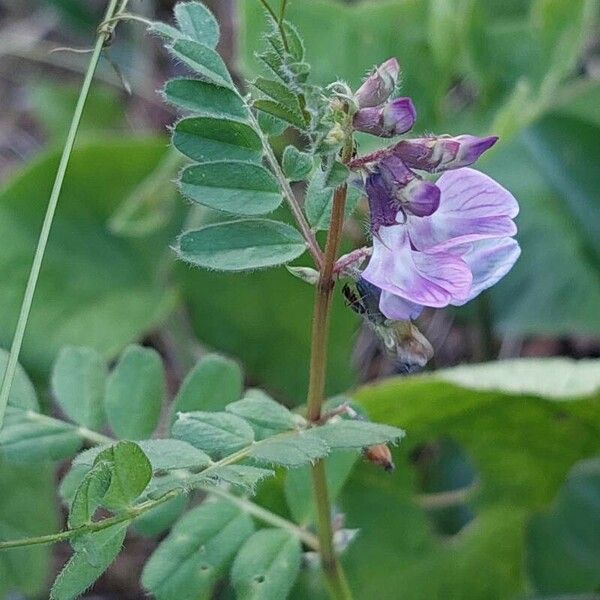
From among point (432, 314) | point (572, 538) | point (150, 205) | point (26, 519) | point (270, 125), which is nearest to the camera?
point (270, 125)

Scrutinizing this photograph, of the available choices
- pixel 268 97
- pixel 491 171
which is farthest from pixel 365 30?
pixel 268 97

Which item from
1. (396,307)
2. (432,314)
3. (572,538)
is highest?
(396,307)

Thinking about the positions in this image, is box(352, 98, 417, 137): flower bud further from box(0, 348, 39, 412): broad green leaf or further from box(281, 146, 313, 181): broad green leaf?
box(0, 348, 39, 412): broad green leaf

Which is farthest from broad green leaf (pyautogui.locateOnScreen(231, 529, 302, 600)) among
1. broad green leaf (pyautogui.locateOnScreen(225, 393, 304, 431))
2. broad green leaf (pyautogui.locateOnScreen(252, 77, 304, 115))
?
broad green leaf (pyautogui.locateOnScreen(252, 77, 304, 115))

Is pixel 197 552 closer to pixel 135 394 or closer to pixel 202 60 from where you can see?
pixel 135 394

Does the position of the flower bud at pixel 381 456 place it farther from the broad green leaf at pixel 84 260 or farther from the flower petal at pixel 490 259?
the broad green leaf at pixel 84 260

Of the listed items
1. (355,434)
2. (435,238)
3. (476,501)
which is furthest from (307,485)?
(476,501)

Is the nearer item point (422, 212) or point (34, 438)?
point (422, 212)

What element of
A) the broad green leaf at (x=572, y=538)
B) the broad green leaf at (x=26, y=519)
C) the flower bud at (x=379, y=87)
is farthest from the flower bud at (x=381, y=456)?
the broad green leaf at (x=572, y=538)
